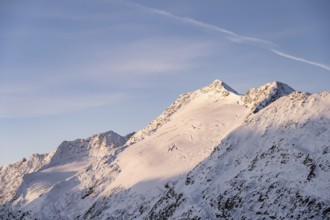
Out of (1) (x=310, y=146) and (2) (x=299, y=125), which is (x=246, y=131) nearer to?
(2) (x=299, y=125)

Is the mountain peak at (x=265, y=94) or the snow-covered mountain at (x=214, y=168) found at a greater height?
the mountain peak at (x=265, y=94)

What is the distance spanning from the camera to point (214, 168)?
65.3 m

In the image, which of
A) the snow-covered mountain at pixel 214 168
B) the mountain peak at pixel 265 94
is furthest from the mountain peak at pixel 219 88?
the mountain peak at pixel 265 94

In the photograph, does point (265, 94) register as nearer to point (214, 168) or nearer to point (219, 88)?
point (214, 168)

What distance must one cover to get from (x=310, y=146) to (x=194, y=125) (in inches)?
1464

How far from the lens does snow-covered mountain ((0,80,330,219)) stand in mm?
50953

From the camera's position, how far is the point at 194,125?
90312 mm

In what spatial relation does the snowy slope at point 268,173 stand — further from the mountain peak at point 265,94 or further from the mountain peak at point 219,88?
the mountain peak at point 219,88

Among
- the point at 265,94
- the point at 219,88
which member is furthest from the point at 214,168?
the point at 219,88

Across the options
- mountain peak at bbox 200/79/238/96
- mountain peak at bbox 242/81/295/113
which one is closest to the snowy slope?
mountain peak at bbox 242/81/295/113

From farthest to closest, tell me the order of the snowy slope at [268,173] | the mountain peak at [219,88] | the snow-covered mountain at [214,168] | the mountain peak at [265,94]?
the mountain peak at [219,88], the mountain peak at [265,94], the snow-covered mountain at [214,168], the snowy slope at [268,173]

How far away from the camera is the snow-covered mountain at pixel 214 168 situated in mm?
50953

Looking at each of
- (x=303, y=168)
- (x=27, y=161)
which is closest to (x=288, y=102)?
(x=303, y=168)

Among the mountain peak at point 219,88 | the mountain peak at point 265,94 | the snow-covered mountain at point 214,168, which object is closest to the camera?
the snow-covered mountain at point 214,168
